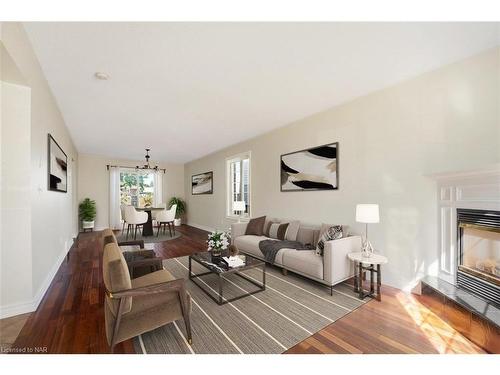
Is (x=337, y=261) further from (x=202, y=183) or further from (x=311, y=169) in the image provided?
(x=202, y=183)

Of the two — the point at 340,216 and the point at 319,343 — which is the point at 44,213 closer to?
the point at 319,343

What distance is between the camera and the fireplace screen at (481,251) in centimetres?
198

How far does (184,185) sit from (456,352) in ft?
27.1

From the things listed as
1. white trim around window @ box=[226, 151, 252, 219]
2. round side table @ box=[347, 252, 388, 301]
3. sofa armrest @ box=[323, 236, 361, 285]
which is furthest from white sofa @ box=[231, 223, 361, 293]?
white trim around window @ box=[226, 151, 252, 219]

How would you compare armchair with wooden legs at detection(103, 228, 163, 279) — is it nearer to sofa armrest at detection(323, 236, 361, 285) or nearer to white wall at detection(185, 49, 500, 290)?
sofa armrest at detection(323, 236, 361, 285)

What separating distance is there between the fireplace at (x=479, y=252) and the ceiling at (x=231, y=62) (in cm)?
161

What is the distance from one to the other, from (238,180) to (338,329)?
4.28 m

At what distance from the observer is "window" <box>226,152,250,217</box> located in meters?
5.35

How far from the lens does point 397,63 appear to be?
7.22ft

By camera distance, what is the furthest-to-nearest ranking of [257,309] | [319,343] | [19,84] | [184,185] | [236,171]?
1. [184,185]
2. [236,171]
3. [257,309]
4. [19,84]
5. [319,343]
